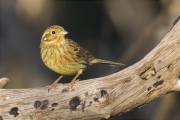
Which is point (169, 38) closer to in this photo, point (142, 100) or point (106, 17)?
point (142, 100)

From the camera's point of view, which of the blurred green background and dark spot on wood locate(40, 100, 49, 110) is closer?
dark spot on wood locate(40, 100, 49, 110)

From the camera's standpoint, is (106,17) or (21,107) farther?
(106,17)

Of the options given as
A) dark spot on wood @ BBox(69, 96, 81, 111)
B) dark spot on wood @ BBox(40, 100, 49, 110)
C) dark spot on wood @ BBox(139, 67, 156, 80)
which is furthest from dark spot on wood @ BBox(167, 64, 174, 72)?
dark spot on wood @ BBox(40, 100, 49, 110)

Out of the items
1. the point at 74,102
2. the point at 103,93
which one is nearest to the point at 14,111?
the point at 74,102

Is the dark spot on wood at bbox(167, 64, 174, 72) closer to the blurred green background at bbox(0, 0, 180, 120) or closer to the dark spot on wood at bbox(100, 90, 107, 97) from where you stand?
the dark spot on wood at bbox(100, 90, 107, 97)

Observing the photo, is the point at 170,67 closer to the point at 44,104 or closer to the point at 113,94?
the point at 113,94

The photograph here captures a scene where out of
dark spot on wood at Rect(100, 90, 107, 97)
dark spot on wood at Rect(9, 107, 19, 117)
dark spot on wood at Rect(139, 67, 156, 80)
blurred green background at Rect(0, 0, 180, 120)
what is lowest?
dark spot on wood at Rect(9, 107, 19, 117)

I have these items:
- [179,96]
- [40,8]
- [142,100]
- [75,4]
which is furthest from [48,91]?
[75,4]
